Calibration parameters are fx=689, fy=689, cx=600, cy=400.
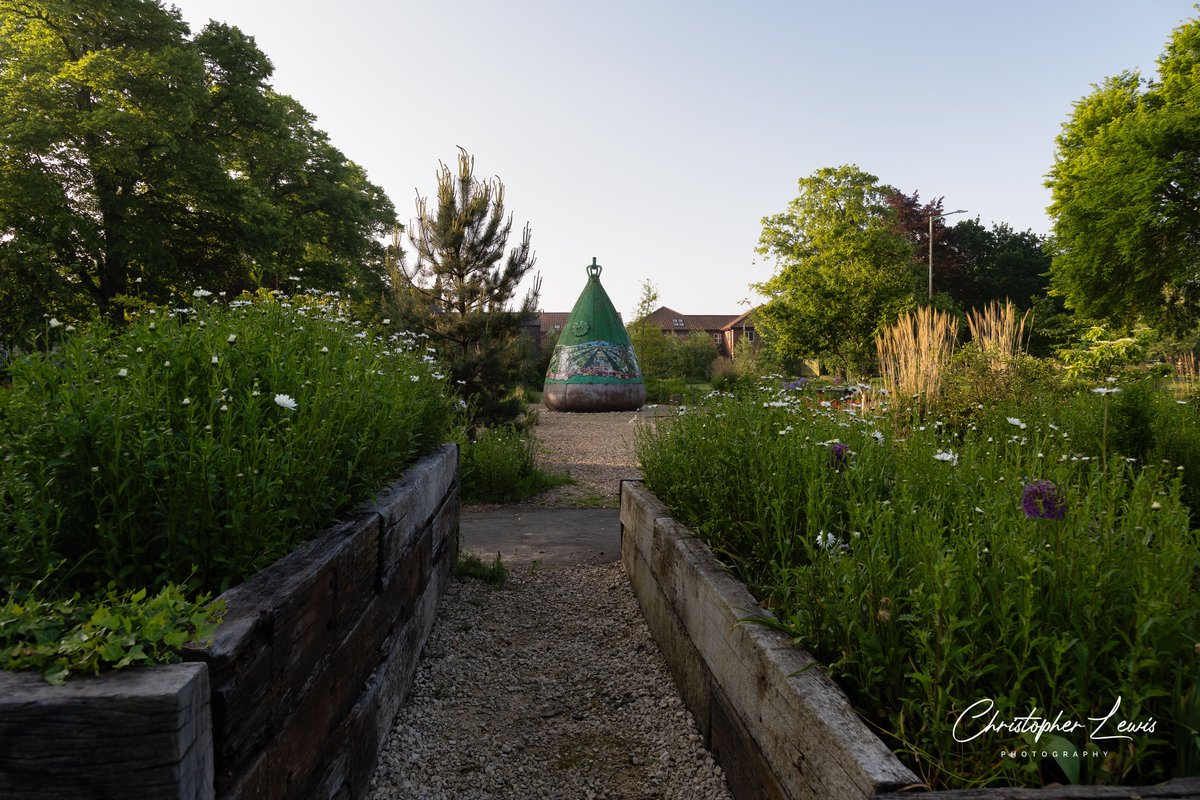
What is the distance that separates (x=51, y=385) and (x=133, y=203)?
52.3 ft

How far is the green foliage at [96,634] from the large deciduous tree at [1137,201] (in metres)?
22.8

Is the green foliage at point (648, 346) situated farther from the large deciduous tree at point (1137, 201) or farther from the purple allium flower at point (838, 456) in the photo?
the purple allium flower at point (838, 456)

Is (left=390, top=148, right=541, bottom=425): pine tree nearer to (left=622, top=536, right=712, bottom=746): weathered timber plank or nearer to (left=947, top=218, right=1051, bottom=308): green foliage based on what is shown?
(left=622, top=536, right=712, bottom=746): weathered timber plank

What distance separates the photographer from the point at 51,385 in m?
2.02

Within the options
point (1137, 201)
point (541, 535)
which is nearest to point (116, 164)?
point (541, 535)

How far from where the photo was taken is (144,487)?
1.78 metres

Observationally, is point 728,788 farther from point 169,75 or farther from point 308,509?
point 169,75

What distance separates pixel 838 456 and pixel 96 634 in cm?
263

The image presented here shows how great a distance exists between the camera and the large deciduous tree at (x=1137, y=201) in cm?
1784

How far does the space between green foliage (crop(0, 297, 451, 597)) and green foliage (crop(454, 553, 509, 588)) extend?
195 centimetres

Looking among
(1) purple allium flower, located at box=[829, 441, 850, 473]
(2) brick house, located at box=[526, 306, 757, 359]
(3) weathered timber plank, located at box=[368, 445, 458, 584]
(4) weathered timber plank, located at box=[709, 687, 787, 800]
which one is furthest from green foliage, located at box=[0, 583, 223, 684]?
(2) brick house, located at box=[526, 306, 757, 359]

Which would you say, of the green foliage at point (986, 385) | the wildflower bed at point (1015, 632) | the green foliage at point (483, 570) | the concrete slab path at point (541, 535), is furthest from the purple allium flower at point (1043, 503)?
the green foliage at point (986, 385)

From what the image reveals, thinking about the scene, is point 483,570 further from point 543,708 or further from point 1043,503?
point 1043,503

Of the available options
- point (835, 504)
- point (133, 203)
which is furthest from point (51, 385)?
point (133, 203)
